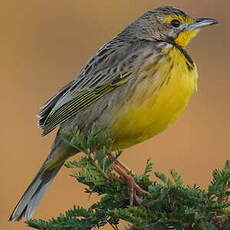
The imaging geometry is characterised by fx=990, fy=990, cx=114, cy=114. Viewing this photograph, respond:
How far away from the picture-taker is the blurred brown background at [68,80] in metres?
9.11

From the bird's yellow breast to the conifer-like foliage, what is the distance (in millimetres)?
937

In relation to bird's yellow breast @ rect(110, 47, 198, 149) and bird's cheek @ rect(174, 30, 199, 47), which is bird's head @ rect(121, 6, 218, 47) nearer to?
bird's cheek @ rect(174, 30, 199, 47)

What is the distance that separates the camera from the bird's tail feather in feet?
19.2

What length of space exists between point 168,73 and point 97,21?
6490 millimetres

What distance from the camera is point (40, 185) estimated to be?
5918 mm

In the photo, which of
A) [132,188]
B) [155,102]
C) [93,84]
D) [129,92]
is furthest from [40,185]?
[132,188]

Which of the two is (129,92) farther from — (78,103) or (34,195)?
(34,195)

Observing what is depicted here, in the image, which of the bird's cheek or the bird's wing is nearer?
the bird's wing

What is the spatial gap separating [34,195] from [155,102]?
972 mm

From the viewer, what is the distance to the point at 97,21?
39.6 feet

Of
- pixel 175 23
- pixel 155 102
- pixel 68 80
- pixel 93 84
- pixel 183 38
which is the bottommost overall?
pixel 155 102

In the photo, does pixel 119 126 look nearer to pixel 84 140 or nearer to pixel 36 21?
pixel 84 140

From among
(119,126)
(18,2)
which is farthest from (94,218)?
(18,2)

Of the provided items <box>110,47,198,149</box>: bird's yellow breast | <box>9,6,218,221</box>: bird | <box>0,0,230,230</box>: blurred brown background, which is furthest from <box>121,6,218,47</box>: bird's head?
<box>0,0,230,230</box>: blurred brown background
